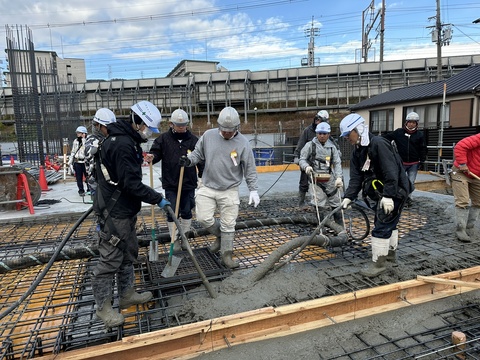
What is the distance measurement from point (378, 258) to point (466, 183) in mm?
1944

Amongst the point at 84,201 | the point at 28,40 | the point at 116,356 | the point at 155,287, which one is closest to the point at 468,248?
the point at 155,287

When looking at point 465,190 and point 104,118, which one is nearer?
point 104,118

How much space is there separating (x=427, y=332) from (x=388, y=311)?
1.04ft

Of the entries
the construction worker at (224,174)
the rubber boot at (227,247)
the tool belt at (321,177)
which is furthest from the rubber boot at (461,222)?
the rubber boot at (227,247)

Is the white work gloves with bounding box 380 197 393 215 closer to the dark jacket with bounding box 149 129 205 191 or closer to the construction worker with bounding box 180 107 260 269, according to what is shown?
the construction worker with bounding box 180 107 260 269

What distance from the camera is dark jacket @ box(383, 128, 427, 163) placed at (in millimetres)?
5656

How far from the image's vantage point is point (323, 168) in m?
4.54

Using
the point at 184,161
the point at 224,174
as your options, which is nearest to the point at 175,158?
the point at 184,161

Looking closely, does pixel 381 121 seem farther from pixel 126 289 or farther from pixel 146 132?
pixel 126 289

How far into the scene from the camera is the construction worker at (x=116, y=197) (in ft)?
7.55

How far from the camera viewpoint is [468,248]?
3.79 metres

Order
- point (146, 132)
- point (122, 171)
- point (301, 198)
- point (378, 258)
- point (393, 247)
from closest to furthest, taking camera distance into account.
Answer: point (122, 171) < point (146, 132) < point (378, 258) < point (393, 247) < point (301, 198)

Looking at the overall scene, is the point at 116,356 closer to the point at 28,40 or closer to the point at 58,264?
the point at 58,264

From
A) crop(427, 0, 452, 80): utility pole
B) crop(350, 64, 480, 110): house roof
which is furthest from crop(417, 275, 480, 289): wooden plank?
crop(427, 0, 452, 80): utility pole
